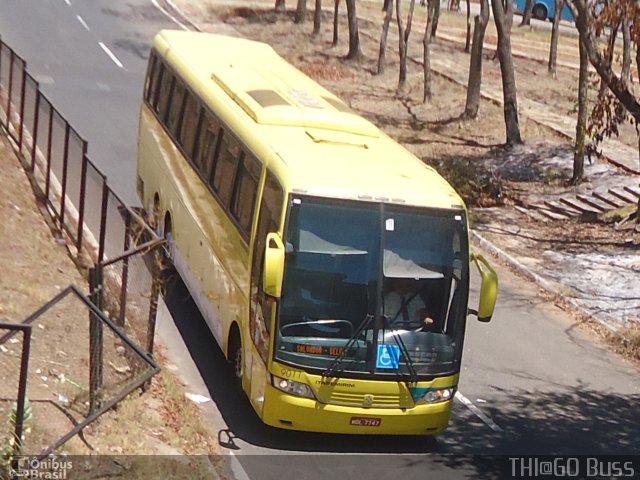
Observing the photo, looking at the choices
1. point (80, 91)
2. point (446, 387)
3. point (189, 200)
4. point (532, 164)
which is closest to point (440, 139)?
point (532, 164)

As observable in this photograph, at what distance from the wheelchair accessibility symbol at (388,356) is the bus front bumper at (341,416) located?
497mm

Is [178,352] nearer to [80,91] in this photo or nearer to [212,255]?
[212,255]

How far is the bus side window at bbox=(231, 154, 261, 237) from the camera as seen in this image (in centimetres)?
1288

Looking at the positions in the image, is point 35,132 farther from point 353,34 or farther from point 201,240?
point 353,34

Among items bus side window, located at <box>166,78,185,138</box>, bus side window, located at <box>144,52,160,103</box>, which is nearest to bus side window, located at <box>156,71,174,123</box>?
bus side window, located at <box>166,78,185,138</box>

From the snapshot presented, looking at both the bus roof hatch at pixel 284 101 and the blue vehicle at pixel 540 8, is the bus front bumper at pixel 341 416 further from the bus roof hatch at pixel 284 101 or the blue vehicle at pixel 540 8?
the blue vehicle at pixel 540 8

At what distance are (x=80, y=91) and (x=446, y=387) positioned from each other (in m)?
18.8

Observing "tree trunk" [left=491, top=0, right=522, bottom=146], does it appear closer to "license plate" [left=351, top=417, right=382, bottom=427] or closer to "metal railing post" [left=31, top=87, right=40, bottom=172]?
"metal railing post" [left=31, top=87, right=40, bottom=172]

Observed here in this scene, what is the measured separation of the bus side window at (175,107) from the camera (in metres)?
17.1

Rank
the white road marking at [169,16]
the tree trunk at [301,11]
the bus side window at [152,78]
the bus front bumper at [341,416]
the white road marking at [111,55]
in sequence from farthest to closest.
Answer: the tree trunk at [301,11] → the white road marking at [169,16] → the white road marking at [111,55] → the bus side window at [152,78] → the bus front bumper at [341,416]

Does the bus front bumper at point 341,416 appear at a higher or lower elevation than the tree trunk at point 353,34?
lower

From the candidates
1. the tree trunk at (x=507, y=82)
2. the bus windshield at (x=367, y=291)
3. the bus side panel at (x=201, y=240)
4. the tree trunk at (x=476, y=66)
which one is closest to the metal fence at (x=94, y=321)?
the bus side panel at (x=201, y=240)

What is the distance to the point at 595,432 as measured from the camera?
1384 cm

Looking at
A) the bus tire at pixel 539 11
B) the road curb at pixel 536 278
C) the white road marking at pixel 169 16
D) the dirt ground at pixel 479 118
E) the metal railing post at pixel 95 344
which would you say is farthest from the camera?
the bus tire at pixel 539 11
